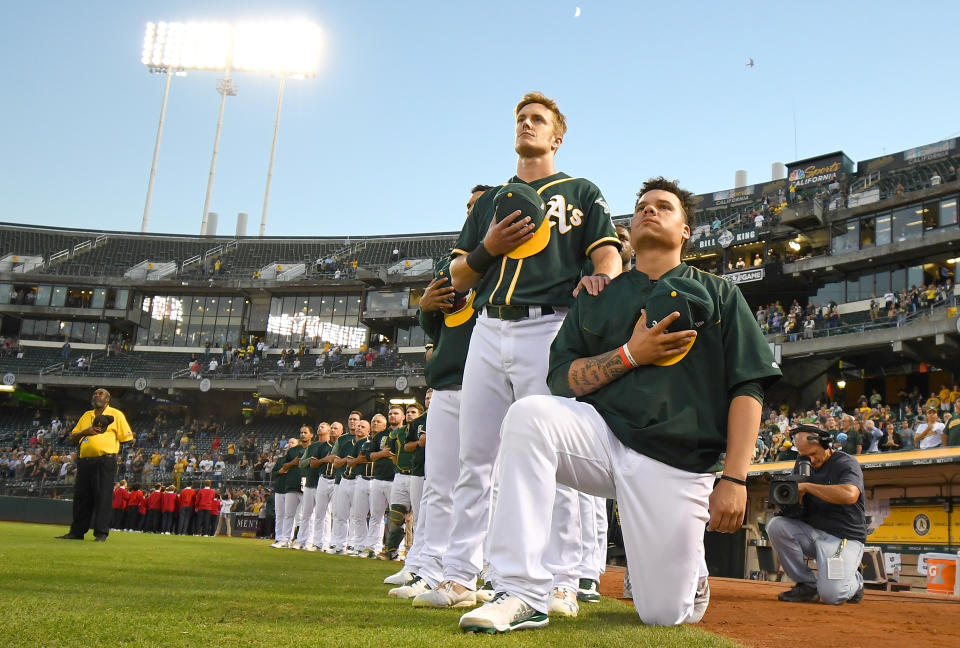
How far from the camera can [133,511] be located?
22.5 m

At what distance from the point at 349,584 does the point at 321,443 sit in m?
7.98

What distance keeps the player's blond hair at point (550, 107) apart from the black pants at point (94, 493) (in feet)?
24.1

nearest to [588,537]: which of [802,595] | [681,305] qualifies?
[681,305]

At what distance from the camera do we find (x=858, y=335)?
94.4 ft

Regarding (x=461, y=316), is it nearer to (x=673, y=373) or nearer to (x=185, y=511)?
(x=673, y=373)

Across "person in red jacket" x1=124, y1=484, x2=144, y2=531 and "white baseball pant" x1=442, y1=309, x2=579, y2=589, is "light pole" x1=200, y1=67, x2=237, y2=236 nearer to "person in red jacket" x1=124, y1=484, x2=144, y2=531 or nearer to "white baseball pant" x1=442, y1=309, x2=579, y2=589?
"person in red jacket" x1=124, y1=484, x2=144, y2=531

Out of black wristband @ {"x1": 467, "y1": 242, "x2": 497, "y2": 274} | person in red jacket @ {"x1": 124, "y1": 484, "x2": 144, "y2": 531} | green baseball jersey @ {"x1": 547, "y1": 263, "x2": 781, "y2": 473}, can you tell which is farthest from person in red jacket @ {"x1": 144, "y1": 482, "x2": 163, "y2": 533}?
green baseball jersey @ {"x1": 547, "y1": 263, "x2": 781, "y2": 473}

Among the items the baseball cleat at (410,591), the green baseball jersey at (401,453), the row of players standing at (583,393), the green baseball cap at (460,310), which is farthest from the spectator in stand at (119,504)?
the green baseball cap at (460,310)

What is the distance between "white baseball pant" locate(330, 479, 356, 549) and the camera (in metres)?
12.3

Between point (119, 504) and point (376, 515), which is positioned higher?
point (376, 515)

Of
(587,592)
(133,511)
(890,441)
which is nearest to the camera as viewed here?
(587,592)

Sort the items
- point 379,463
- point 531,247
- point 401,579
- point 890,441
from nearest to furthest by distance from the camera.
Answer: point 531,247, point 401,579, point 379,463, point 890,441

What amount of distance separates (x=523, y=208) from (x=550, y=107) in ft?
2.85

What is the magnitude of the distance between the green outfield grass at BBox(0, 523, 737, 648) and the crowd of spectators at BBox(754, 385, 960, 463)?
1051 centimetres
